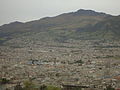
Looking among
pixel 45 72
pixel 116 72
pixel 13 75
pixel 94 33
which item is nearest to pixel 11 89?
pixel 13 75

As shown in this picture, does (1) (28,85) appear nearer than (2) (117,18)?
Yes

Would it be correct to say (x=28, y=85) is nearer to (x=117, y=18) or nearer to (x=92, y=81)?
(x=92, y=81)

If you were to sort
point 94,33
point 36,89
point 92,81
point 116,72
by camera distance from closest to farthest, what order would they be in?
point 36,89, point 92,81, point 116,72, point 94,33

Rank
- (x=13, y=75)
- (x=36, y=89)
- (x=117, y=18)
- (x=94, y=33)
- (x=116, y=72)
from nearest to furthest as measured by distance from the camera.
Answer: (x=36, y=89) < (x=13, y=75) < (x=116, y=72) < (x=94, y=33) < (x=117, y=18)

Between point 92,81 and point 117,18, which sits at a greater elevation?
point 117,18

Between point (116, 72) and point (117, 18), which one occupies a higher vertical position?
point (117, 18)

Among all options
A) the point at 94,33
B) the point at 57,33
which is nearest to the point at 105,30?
the point at 94,33

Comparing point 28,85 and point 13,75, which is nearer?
point 28,85

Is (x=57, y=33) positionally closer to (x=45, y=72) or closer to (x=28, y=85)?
(x=45, y=72)

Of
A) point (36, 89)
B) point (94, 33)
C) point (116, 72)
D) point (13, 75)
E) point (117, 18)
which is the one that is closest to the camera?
point (36, 89)
